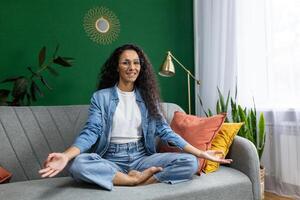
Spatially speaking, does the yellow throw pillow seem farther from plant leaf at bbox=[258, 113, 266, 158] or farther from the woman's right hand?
the woman's right hand

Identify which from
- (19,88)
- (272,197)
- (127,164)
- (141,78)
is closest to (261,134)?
(272,197)

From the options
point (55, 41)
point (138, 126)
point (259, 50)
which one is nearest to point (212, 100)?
point (259, 50)

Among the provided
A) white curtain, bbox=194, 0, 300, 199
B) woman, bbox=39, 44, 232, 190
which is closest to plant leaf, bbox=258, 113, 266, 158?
white curtain, bbox=194, 0, 300, 199

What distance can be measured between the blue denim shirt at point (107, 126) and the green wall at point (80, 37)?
1094 mm

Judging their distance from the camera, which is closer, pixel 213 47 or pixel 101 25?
pixel 101 25

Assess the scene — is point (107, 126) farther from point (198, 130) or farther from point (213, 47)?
point (213, 47)

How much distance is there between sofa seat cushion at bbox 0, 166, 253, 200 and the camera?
144cm

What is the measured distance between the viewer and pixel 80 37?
3.02m

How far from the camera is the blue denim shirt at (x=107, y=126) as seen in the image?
182 cm

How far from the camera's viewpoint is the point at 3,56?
9.05 ft

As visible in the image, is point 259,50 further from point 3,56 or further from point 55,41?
point 3,56

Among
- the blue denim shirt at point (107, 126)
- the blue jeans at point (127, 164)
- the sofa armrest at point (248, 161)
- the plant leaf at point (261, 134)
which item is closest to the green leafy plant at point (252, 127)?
the plant leaf at point (261, 134)

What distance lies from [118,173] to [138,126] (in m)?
0.43

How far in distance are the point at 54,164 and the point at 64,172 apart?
0.59 metres
